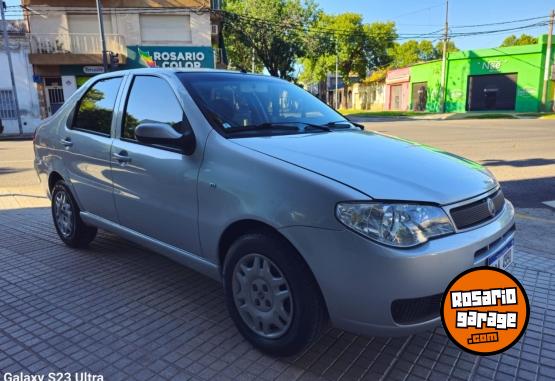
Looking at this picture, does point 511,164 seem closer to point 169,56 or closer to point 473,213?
point 473,213

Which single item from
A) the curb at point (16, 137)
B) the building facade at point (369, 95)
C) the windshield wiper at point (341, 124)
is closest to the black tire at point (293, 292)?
the windshield wiper at point (341, 124)

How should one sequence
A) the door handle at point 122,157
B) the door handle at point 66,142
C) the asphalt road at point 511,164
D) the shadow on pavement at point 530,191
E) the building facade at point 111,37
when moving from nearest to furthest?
1. the door handle at point 122,157
2. the door handle at point 66,142
3. the shadow on pavement at point 530,191
4. the asphalt road at point 511,164
5. the building facade at point 111,37

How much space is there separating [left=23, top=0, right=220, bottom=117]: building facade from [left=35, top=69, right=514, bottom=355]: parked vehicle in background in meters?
21.5

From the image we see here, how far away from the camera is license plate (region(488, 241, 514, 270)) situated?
2465mm

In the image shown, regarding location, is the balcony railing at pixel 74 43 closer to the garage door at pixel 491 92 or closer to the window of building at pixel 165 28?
the window of building at pixel 165 28

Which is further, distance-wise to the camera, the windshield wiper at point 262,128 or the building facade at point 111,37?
the building facade at point 111,37

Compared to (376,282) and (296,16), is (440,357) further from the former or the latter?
(296,16)

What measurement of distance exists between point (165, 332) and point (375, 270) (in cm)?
157

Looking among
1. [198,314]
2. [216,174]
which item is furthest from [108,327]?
[216,174]

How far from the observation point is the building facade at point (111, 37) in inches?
923

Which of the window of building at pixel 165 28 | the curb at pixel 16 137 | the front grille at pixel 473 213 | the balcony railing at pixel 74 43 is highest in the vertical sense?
the window of building at pixel 165 28

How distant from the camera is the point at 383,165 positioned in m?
2.56

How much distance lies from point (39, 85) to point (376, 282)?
25.5m

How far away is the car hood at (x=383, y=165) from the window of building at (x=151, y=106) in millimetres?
648
